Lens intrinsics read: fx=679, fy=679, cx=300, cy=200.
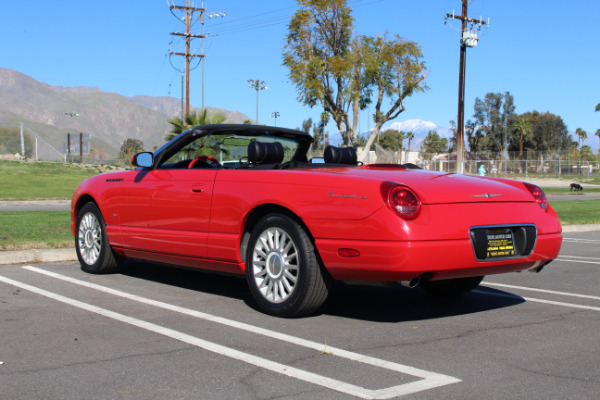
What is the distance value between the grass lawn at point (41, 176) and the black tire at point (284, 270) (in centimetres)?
2617

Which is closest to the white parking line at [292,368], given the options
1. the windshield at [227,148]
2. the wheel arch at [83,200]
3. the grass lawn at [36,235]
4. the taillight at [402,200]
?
the taillight at [402,200]

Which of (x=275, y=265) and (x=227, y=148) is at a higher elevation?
(x=227, y=148)

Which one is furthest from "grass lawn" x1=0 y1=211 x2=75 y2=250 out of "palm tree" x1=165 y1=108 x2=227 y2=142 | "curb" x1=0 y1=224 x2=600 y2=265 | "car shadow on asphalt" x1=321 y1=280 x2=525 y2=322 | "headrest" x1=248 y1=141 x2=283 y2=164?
"palm tree" x1=165 y1=108 x2=227 y2=142

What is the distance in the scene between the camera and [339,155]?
6438mm

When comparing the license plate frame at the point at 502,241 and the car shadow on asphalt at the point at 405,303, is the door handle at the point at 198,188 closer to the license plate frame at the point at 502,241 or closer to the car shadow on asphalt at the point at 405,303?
the car shadow on asphalt at the point at 405,303

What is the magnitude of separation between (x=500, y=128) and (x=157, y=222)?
335 feet

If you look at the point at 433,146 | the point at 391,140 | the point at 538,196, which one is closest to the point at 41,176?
the point at 538,196

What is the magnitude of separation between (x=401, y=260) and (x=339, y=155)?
2.09 m

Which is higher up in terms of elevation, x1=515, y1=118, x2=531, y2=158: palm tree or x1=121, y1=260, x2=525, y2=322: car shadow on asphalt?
x1=515, y1=118, x2=531, y2=158: palm tree

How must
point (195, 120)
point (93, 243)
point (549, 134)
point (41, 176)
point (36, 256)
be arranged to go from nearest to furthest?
point (93, 243) → point (36, 256) → point (195, 120) → point (41, 176) → point (549, 134)

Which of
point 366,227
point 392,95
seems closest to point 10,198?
point 392,95

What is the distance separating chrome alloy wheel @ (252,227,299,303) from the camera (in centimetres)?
514

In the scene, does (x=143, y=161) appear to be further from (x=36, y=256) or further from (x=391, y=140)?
(x=391, y=140)

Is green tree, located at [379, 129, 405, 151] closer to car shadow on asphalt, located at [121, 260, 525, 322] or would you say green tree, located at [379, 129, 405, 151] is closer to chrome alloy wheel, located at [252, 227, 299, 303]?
car shadow on asphalt, located at [121, 260, 525, 322]
